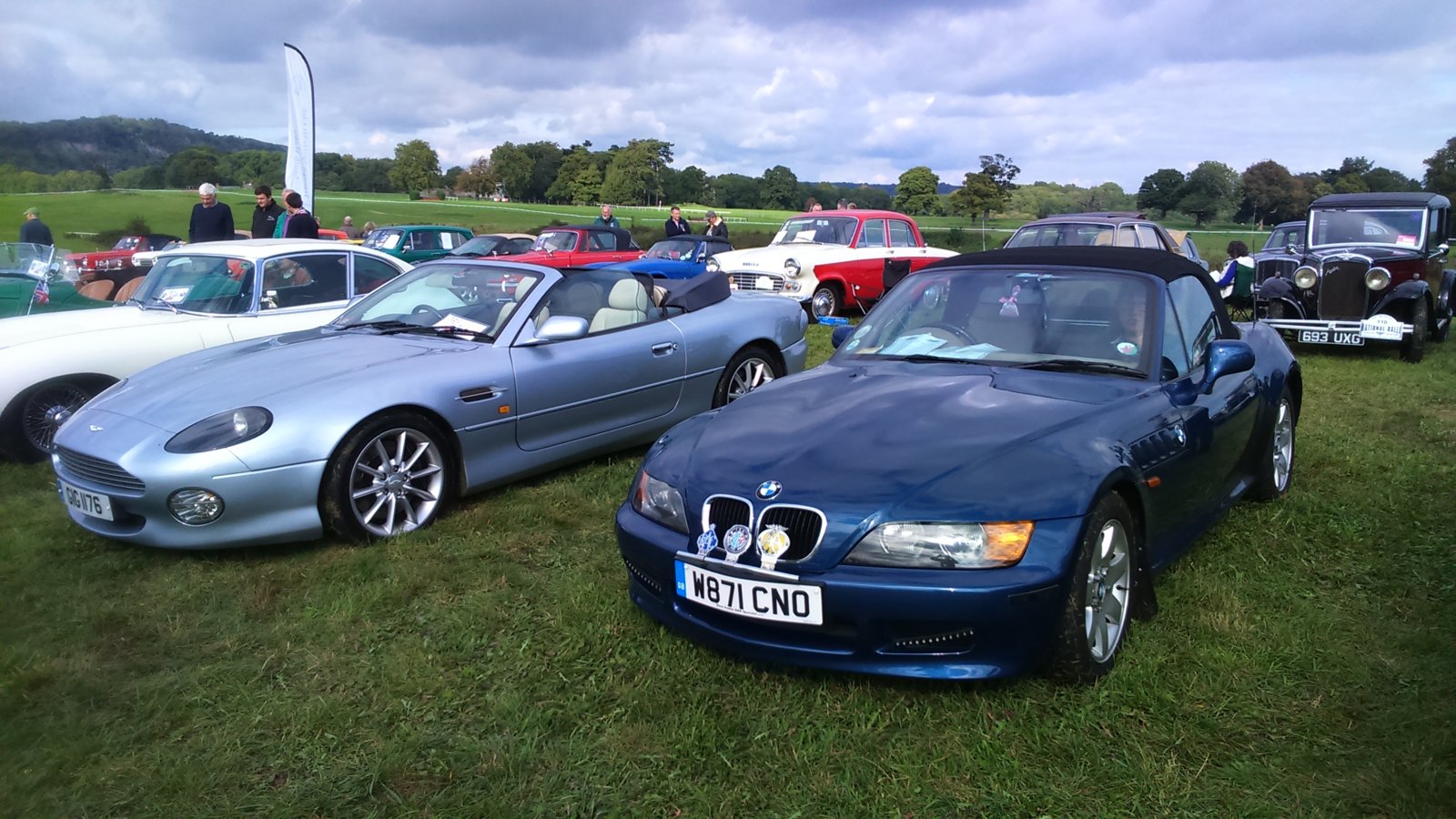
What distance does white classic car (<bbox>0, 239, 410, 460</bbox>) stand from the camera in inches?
216

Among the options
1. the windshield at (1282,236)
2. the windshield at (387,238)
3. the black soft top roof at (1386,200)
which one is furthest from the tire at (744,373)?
the windshield at (387,238)

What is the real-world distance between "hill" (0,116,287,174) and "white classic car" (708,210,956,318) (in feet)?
34.1

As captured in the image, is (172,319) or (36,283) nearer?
(172,319)

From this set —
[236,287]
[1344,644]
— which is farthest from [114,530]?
[1344,644]

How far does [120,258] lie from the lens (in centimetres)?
1708

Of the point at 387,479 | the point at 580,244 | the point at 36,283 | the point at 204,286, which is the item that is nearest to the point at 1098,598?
the point at 387,479

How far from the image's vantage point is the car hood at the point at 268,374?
4.09m

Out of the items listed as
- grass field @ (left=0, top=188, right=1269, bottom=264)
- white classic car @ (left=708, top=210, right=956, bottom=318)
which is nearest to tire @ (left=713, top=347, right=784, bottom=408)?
white classic car @ (left=708, top=210, right=956, bottom=318)

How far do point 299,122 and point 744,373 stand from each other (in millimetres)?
14024

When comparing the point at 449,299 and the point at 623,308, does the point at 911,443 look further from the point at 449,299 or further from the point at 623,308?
the point at 449,299

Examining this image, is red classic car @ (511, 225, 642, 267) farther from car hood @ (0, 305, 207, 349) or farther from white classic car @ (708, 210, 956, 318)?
car hood @ (0, 305, 207, 349)

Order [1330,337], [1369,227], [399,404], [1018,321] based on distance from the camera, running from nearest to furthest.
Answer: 1. [1018,321]
2. [399,404]
3. [1330,337]
4. [1369,227]

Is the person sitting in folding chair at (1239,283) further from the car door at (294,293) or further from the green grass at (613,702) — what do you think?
the car door at (294,293)

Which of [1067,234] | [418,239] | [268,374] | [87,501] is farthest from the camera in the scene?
[418,239]
